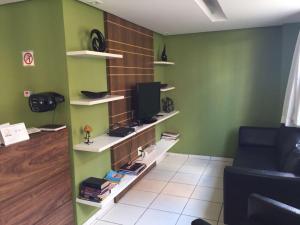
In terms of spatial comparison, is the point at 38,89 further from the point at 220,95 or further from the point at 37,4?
the point at 220,95

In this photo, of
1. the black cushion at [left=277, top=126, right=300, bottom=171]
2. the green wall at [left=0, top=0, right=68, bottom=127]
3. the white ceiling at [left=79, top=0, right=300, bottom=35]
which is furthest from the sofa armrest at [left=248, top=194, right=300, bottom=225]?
the white ceiling at [left=79, top=0, right=300, bottom=35]

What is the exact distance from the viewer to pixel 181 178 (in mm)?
3773

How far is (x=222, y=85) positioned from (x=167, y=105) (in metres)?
0.95

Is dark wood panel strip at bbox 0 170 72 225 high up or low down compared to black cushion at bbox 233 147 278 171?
up

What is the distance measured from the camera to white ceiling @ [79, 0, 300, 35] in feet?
8.36

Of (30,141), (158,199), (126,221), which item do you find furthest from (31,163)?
(158,199)

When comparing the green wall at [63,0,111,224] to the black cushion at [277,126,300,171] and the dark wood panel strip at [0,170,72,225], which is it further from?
the black cushion at [277,126,300,171]

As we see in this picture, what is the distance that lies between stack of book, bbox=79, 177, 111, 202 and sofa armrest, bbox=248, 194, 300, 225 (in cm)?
128

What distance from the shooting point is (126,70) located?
10.7ft

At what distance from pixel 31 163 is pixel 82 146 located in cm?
50

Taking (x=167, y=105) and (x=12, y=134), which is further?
(x=167, y=105)

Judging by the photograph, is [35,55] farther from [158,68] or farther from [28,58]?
[158,68]

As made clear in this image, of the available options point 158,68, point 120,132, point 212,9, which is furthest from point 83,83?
point 158,68

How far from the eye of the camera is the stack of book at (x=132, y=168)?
9.88 ft
